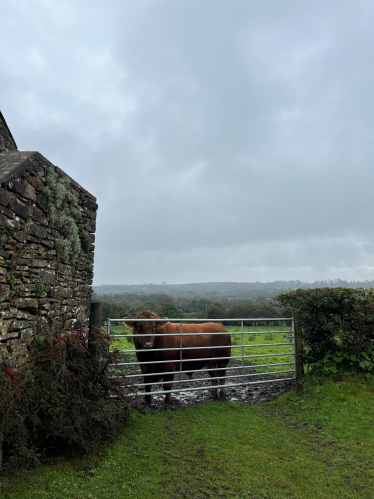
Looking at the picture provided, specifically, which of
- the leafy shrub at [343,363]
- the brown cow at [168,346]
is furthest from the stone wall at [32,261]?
the leafy shrub at [343,363]

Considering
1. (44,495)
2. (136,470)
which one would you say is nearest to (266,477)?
(136,470)

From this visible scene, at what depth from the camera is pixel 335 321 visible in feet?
19.5

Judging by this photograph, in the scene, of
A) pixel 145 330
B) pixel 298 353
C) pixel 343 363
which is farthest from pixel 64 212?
pixel 343 363

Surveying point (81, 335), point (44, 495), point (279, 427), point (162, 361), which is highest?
point (81, 335)

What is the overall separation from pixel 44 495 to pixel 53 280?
2.08m

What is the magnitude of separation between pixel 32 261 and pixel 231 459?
311 cm

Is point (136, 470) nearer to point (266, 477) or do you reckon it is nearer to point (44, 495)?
point (44, 495)

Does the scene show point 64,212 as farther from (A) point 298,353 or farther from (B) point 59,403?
(A) point 298,353

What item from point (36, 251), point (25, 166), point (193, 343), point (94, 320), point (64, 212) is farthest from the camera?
point (193, 343)

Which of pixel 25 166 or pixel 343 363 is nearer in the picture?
pixel 25 166

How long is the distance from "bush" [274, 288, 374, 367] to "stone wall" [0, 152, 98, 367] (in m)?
4.50

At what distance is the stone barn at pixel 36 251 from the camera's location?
291 centimetres

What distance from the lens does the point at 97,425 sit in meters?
3.42

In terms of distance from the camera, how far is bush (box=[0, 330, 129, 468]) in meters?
2.75
